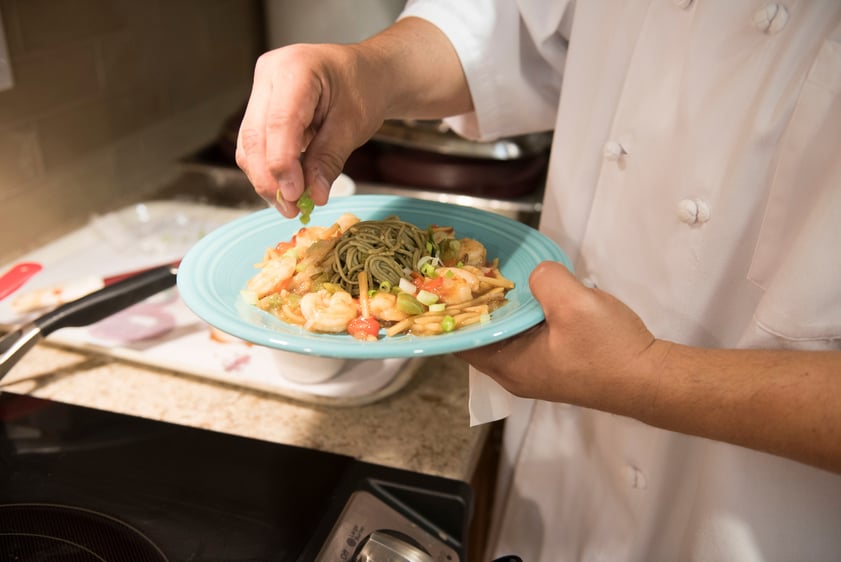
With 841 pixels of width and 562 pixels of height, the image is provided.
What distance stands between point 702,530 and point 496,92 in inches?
24.5

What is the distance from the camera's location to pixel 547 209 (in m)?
0.97

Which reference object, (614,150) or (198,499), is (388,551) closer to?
(198,499)

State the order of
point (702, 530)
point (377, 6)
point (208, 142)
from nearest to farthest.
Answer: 1. point (702, 530)
2. point (377, 6)
3. point (208, 142)

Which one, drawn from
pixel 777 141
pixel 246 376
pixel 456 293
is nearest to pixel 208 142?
pixel 246 376

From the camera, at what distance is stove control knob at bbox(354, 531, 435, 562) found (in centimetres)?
66

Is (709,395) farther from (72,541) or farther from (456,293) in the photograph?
(72,541)

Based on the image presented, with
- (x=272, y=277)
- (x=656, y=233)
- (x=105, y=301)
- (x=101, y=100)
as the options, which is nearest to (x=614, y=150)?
(x=656, y=233)

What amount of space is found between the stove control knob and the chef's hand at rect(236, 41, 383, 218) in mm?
339

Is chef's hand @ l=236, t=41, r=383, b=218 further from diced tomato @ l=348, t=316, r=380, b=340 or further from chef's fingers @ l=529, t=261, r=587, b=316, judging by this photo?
chef's fingers @ l=529, t=261, r=587, b=316

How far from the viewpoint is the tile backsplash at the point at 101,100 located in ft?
4.23

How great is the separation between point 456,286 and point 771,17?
1.30 feet

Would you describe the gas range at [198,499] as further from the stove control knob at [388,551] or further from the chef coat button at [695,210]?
the chef coat button at [695,210]

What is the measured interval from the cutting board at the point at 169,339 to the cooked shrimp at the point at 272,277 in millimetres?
197

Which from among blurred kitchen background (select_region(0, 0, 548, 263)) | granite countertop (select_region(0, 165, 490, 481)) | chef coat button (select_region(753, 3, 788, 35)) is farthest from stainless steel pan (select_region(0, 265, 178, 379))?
chef coat button (select_region(753, 3, 788, 35))
